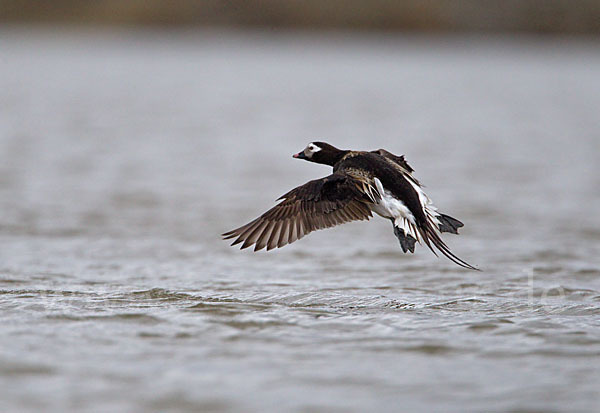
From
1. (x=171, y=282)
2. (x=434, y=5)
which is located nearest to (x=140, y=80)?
(x=434, y=5)

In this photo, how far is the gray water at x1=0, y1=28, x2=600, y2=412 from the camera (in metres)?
4.60

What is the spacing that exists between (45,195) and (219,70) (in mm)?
27418

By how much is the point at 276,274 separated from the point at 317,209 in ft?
4.19

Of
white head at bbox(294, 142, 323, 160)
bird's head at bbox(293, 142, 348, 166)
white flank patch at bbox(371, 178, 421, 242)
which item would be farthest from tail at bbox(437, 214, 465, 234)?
white head at bbox(294, 142, 323, 160)

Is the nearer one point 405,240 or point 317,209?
point 405,240

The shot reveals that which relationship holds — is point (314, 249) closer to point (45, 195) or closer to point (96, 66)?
point (45, 195)

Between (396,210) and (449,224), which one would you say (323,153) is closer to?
(396,210)

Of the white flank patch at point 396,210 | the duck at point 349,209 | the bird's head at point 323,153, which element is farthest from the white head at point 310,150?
the white flank patch at point 396,210

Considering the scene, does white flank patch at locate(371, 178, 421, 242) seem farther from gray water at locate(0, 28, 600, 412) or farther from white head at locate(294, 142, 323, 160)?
white head at locate(294, 142, 323, 160)

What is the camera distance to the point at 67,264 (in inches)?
301

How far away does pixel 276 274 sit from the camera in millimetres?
7578

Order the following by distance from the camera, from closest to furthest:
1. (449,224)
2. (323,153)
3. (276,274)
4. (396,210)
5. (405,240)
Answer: (405,240), (396,210), (449,224), (323,153), (276,274)

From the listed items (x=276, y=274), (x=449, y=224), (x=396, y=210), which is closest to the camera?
(x=396, y=210)

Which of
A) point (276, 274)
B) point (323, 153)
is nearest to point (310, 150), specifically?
point (323, 153)
